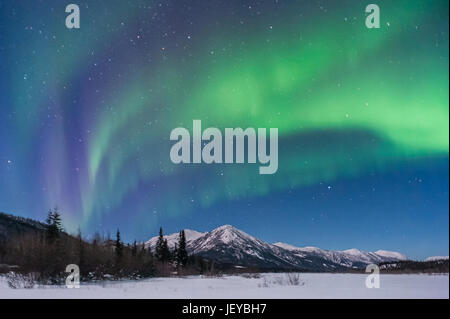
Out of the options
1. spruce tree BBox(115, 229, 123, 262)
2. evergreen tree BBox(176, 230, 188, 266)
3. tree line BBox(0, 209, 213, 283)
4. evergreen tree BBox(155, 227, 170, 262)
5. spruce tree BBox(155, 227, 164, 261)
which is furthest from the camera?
evergreen tree BBox(176, 230, 188, 266)

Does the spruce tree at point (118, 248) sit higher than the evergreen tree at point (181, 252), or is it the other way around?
the spruce tree at point (118, 248)

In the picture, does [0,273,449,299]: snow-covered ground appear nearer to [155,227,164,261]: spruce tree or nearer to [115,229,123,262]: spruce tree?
[115,229,123,262]: spruce tree

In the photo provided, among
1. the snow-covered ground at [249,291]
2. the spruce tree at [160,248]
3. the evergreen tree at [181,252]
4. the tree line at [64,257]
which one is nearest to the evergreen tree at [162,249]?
the spruce tree at [160,248]

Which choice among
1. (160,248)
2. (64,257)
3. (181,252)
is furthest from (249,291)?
(181,252)

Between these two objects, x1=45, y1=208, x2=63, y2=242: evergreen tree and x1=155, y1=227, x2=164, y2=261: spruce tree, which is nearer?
x1=45, y1=208, x2=63, y2=242: evergreen tree

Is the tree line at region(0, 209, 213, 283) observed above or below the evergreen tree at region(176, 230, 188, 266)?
above

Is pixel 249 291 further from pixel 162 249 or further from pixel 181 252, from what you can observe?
pixel 181 252

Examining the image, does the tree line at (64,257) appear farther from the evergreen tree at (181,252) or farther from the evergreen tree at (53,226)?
the evergreen tree at (181,252)

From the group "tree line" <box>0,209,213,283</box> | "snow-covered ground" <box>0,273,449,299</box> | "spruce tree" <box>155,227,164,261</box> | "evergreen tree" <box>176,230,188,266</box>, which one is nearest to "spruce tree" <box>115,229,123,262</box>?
"tree line" <box>0,209,213,283</box>

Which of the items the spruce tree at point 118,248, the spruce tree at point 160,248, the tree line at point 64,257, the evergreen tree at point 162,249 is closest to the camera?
the tree line at point 64,257

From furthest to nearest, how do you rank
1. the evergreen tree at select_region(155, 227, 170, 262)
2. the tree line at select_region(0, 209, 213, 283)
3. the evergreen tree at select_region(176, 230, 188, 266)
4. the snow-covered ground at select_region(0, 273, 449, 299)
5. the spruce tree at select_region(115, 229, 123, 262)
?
the evergreen tree at select_region(176, 230, 188, 266)
the evergreen tree at select_region(155, 227, 170, 262)
the spruce tree at select_region(115, 229, 123, 262)
the tree line at select_region(0, 209, 213, 283)
the snow-covered ground at select_region(0, 273, 449, 299)
